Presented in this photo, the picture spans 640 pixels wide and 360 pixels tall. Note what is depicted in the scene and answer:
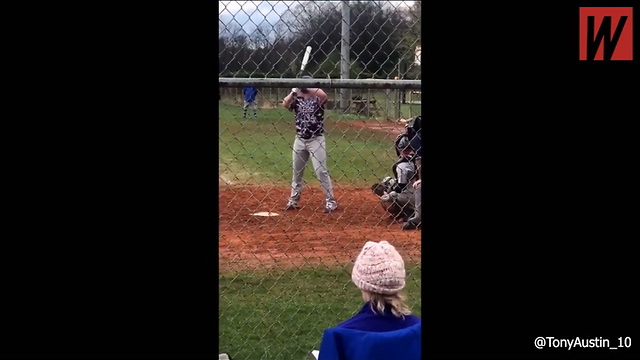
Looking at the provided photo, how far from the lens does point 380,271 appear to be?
2.54m

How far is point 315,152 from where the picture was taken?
7.98m

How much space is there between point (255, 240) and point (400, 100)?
190 cm

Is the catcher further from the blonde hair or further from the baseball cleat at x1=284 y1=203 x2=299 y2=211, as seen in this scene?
the blonde hair

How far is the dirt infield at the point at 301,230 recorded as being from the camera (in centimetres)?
650

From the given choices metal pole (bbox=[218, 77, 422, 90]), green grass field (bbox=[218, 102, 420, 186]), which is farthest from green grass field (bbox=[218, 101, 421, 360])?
green grass field (bbox=[218, 102, 420, 186])

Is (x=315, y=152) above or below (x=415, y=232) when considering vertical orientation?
above

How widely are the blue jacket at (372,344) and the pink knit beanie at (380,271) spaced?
142 mm

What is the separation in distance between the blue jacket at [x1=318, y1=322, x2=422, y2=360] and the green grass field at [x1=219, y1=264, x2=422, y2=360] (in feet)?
5.24

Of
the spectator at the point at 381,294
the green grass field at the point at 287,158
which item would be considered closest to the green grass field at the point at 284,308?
the spectator at the point at 381,294

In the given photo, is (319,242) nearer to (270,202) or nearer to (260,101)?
(260,101)
